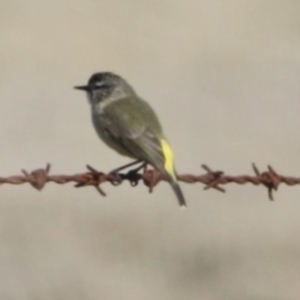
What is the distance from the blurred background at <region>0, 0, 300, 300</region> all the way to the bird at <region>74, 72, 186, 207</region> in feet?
12.7

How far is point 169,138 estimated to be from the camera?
1753 centimetres

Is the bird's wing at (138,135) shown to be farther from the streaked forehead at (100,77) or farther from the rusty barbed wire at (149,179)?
the streaked forehead at (100,77)

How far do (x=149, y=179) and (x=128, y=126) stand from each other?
1.06m

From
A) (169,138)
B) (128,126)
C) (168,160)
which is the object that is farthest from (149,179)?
(169,138)

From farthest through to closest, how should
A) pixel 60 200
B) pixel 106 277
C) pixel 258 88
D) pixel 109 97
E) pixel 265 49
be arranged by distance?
pixel 265 49 → pixel 258 88 → pixel 60 200 → pixel 106 277 → pixel 109 97

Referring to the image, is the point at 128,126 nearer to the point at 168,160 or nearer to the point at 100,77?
the point at 168,160

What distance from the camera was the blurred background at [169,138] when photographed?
47.4 ft

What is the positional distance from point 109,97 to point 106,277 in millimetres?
4135

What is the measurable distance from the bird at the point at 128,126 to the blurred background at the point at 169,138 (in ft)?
12.7

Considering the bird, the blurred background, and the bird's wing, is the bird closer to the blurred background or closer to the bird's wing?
the bird's wing

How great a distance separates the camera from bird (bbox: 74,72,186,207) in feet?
31.1

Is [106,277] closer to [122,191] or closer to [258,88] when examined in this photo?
[122,191]

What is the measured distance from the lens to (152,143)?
31.8 ft

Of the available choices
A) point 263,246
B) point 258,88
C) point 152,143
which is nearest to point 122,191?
point 263,246
